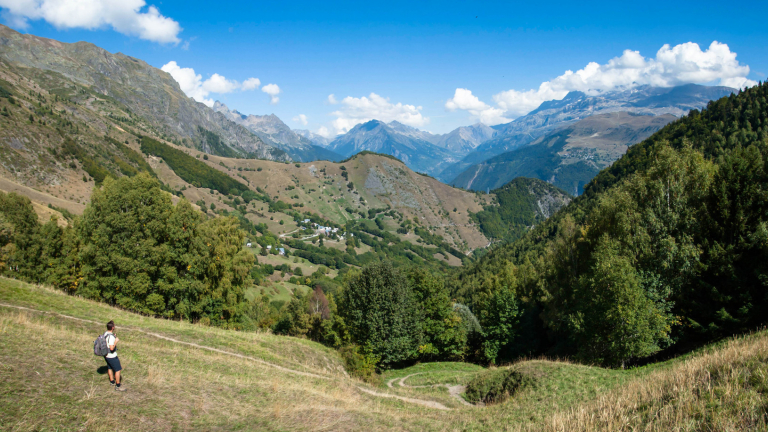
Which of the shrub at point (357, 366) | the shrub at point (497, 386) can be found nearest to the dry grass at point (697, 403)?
the shrub at point (497, 386)

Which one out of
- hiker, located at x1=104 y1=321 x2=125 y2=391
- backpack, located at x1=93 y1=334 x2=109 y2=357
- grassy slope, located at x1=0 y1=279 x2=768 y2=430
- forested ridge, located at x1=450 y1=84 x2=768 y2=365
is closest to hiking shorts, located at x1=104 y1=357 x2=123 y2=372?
hiker, located at x1=104 y1=321 x2=125 y2=391

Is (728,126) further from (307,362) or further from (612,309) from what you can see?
(307,362)

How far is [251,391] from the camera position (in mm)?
15609

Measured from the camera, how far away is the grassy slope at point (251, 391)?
8.97 m

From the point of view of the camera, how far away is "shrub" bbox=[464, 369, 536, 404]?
21078mm

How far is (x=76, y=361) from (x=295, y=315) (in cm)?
5085

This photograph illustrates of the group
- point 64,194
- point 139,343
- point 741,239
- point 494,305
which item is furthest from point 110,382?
point 64,194

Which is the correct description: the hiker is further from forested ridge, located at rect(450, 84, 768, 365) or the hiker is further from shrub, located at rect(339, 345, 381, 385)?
forested ridge, located at rect(450, 84, 768, 365)

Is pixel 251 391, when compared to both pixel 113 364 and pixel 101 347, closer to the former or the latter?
pixel 113 364

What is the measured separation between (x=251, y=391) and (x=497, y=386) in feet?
54.8

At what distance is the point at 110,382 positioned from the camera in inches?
492

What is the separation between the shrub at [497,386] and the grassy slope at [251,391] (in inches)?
36.2

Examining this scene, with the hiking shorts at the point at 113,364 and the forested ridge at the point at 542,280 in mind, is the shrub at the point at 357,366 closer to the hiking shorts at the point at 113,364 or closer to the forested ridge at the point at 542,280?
the forested ridge at the point at 542,280

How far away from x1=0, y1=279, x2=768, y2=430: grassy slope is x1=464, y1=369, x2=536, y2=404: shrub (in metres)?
0.92
